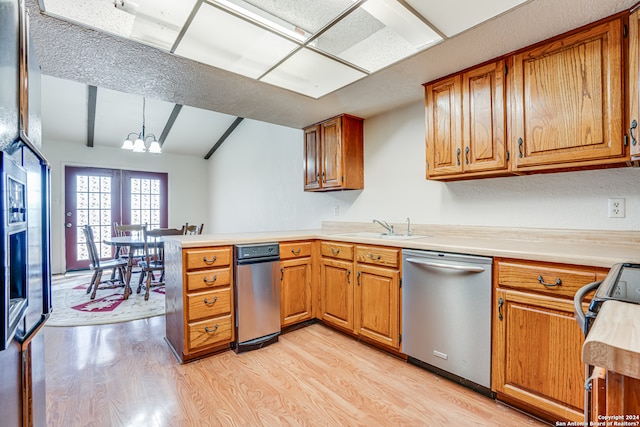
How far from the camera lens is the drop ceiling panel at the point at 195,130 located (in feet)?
18.5

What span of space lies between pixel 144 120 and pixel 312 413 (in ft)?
18.2

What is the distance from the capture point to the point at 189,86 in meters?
2.46

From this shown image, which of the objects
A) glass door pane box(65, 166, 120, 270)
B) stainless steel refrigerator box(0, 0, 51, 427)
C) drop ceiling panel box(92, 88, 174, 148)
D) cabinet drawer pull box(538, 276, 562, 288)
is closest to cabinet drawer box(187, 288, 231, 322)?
stainless steel refrigerator box(0, 0, 51, 427)

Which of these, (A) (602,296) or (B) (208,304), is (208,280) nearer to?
(B) (208,304)

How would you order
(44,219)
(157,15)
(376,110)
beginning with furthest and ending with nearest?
(376,110) → (157,15) → (44,219)

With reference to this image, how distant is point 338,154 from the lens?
319 cm

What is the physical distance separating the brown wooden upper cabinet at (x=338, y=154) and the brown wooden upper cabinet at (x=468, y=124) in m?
0.97

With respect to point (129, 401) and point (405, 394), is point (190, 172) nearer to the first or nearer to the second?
point (129, 401)

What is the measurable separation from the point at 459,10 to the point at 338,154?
1742mm

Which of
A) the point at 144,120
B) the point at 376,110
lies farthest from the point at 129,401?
the point at 144,120

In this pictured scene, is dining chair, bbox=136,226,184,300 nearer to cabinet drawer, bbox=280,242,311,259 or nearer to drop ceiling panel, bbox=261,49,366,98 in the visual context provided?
cabinet drawer, bbox=280,242,311,259

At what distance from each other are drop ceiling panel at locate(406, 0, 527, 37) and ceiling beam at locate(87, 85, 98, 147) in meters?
4.76

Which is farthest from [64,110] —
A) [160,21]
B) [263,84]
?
[160,21]

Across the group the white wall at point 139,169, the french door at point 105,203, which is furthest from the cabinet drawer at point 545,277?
the white wall at point 139,169
